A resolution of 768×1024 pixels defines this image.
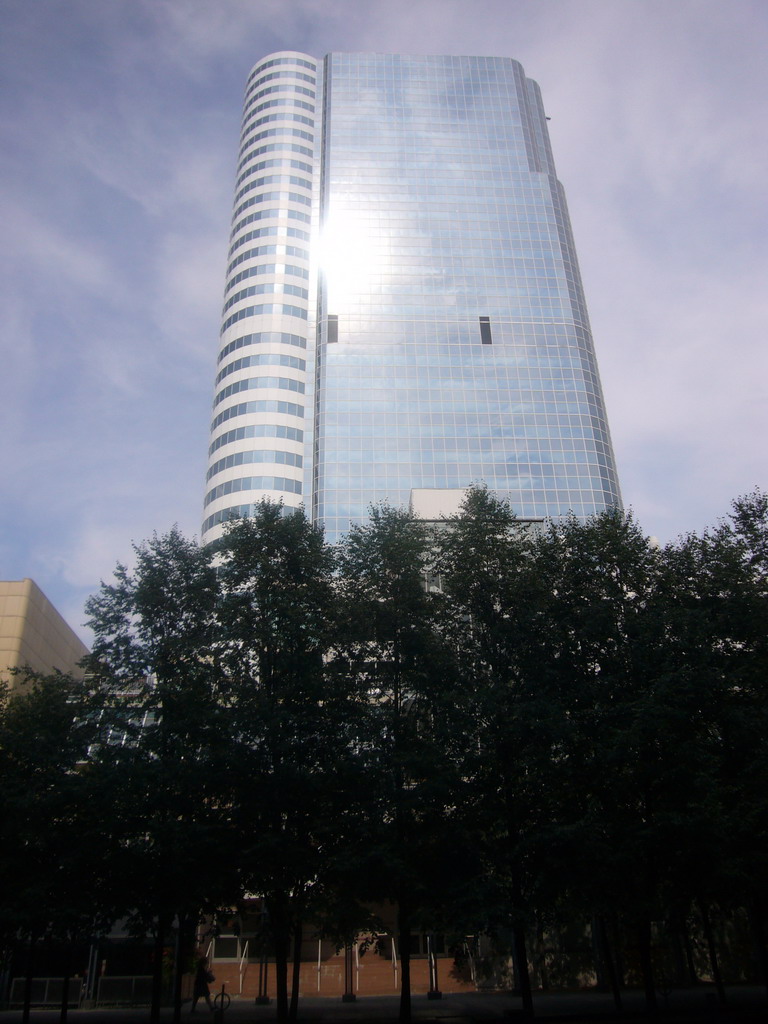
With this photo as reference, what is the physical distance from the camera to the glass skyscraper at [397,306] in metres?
108

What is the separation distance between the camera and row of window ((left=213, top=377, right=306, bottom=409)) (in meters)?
111

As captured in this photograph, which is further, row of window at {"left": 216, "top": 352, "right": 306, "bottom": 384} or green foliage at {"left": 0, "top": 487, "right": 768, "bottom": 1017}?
row of window at {"left": 216, "top": 352, "right": 306, "bottom": 384}

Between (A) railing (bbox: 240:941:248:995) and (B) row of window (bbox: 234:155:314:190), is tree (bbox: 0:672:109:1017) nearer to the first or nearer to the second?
(A) railing (bbox: 240:941:248:995)

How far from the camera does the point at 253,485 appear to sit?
103m

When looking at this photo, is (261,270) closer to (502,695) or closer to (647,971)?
(502,695)

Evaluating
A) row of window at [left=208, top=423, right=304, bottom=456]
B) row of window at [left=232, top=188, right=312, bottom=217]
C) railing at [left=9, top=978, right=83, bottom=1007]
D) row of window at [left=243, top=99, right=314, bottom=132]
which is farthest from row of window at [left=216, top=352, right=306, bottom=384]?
railing at [left=9, top=978, right=83, bottom=1007]

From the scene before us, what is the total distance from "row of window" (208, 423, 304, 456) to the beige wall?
48076mm

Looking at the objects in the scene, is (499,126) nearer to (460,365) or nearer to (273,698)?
(460,365)

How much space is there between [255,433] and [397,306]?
1324 inches

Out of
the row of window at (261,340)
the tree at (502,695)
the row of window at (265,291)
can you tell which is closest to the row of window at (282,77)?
the row of window at (265,291)

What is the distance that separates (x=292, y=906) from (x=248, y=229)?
115m

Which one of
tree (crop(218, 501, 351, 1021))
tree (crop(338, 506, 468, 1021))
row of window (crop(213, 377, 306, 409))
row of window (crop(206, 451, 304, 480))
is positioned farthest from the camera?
row of window (crop(213, 377, 306, 409))

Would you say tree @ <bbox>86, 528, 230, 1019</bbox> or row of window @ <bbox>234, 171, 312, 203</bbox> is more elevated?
row of window @ <bbox>234, 171, 312, 203</bbox>

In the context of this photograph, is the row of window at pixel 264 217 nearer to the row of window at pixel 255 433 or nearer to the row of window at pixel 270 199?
the row of window at pixel 270 199
